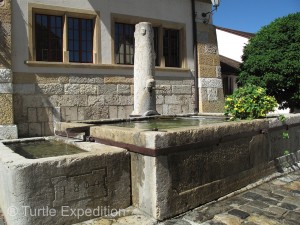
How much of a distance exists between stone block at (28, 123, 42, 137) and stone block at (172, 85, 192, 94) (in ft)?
13.5

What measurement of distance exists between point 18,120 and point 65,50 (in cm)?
216

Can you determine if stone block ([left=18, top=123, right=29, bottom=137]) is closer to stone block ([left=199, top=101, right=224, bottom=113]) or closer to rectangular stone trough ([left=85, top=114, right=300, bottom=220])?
rectangular stone trough ([left=85, top=114, right=300, bottom=220])

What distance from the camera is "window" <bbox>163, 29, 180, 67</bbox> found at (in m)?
9.84

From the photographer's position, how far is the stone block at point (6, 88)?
280 inches

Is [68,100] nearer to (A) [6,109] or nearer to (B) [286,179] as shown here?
(A) [6,109]

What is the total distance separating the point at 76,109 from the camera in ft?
26.9

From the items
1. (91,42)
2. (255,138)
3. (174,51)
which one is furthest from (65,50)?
(255,138)

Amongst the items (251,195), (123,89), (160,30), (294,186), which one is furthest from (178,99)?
(251,195)

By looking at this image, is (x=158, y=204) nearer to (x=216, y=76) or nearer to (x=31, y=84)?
(x=31, y=84)

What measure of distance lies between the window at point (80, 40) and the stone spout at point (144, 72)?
2378 millimetres

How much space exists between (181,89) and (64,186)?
7304mm

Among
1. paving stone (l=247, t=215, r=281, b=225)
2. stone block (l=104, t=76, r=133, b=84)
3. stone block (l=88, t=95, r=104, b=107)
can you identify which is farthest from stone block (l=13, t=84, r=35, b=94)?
paving stone (l=247, t=215, r=281, b=225)

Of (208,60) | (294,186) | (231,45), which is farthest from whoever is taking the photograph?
(231,45)

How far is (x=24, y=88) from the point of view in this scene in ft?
24.8
